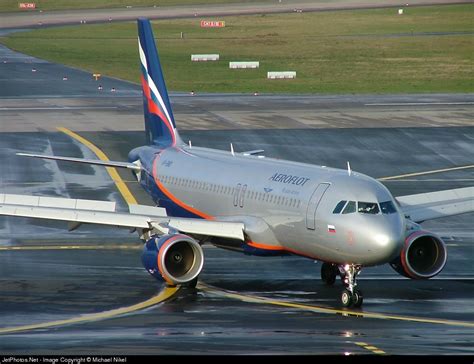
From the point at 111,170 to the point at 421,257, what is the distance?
3124 cm

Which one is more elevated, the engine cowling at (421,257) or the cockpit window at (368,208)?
the cockpit window at (368,208)

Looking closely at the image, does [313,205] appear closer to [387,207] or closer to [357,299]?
[387,207]

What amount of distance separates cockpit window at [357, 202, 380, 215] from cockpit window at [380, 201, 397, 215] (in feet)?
0.65

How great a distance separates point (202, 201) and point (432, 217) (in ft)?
28.2

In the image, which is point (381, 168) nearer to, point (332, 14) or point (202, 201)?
point (202, 201)

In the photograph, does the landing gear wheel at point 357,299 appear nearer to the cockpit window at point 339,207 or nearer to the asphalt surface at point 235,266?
the asphalt surface at point 235,266

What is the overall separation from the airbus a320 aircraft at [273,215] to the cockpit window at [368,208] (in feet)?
0.10

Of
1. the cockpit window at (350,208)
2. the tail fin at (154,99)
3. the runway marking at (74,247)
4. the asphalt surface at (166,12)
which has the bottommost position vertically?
the runway marking at (74,247)

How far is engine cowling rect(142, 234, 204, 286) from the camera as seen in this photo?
41.4 metres

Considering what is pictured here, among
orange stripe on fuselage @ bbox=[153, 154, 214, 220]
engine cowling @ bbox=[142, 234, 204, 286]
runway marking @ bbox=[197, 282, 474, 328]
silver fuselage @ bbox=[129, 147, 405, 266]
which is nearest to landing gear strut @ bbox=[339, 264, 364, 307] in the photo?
silver fuselage @ bbox=[129, 147, 405, 266]

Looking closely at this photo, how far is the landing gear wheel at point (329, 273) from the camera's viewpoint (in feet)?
144

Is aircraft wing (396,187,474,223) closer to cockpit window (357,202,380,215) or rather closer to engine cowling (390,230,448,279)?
engine cowling (390,230,448,279)

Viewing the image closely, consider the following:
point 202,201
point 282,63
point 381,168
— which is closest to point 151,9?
point 282,63

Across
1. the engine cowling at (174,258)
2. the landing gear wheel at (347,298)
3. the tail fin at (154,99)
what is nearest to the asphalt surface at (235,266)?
the landing gear wheel at (347,298)
